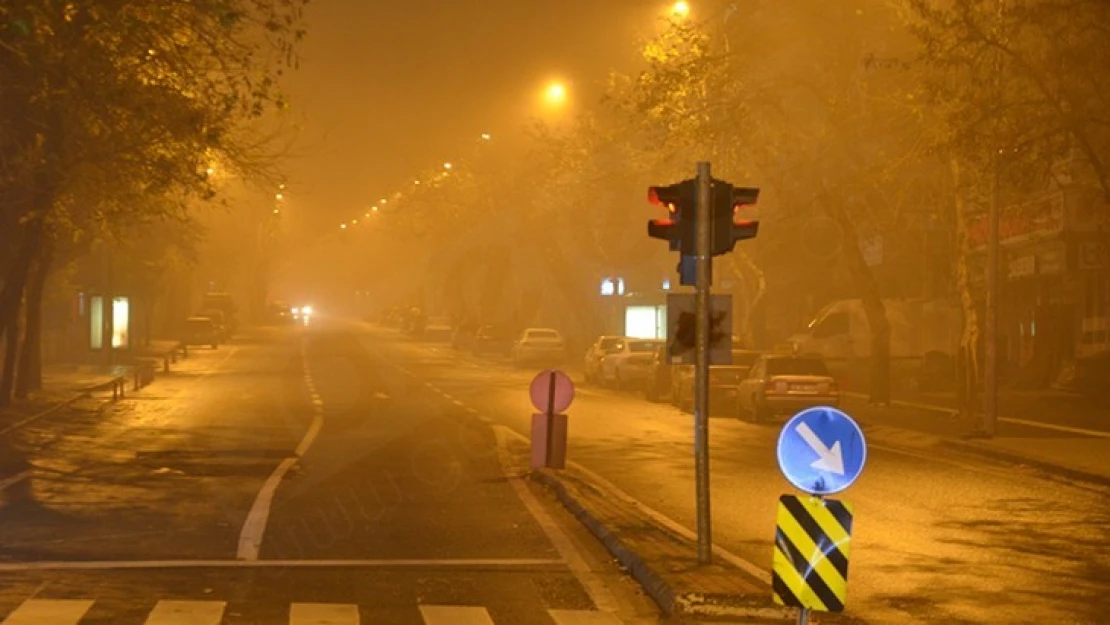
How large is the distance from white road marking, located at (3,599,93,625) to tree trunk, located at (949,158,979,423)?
23.0 metres

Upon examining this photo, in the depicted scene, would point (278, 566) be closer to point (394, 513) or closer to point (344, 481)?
point (394, 513)

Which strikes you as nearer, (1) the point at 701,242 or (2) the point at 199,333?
(1) the point at 701,242

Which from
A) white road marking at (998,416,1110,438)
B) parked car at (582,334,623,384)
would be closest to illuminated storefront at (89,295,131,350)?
parked car at (582,334,623,384)

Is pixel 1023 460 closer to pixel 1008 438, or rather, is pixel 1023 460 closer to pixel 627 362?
pixel 1008 438

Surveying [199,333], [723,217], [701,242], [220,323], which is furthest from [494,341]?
[701,242]

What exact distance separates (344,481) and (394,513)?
370 cm

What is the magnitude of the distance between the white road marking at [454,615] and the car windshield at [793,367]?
925 inches

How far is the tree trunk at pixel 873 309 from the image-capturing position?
39312mm

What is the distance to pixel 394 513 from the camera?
57.7 feet

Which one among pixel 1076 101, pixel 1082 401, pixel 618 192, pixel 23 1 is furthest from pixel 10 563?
pixel 618 192

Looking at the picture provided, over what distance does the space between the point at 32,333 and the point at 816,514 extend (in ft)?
111

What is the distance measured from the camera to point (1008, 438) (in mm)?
29188

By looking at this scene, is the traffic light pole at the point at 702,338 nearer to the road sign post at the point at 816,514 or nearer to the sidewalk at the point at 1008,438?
the road sign post at the point at 816,514

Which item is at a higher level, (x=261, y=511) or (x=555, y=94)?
(x=555, y=94)
